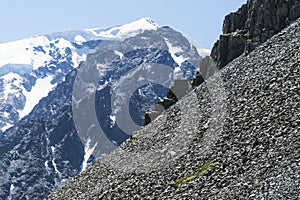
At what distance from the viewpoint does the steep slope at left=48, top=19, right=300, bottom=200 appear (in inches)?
1206

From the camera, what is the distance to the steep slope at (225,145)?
30.6m

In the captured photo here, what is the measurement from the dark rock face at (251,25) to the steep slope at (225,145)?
742 inches

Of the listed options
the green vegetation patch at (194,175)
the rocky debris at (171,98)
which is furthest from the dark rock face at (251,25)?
the green vegetation patch at (194,175)

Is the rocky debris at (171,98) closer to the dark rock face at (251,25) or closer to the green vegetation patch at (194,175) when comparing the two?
the dark rock face at (251,25)

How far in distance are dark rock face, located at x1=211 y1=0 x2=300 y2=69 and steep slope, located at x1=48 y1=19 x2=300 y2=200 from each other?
18843mm

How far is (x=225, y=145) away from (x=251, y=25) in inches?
2229

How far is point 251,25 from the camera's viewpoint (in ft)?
299

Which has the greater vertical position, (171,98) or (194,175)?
(171,98)

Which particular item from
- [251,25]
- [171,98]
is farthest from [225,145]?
[251,25]

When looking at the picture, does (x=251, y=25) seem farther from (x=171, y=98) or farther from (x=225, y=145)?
(x=225, y=145)

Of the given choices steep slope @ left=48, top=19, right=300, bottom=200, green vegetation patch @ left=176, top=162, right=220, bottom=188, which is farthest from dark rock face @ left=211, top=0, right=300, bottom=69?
green vegetation patch @ left=176, top=162, right=220, bottom=188

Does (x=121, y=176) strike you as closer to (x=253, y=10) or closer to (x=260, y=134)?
(x=260, y=134)

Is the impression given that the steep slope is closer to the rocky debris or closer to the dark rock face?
the dark rock face

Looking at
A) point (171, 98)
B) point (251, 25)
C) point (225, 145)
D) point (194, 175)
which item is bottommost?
point (194, 175)
